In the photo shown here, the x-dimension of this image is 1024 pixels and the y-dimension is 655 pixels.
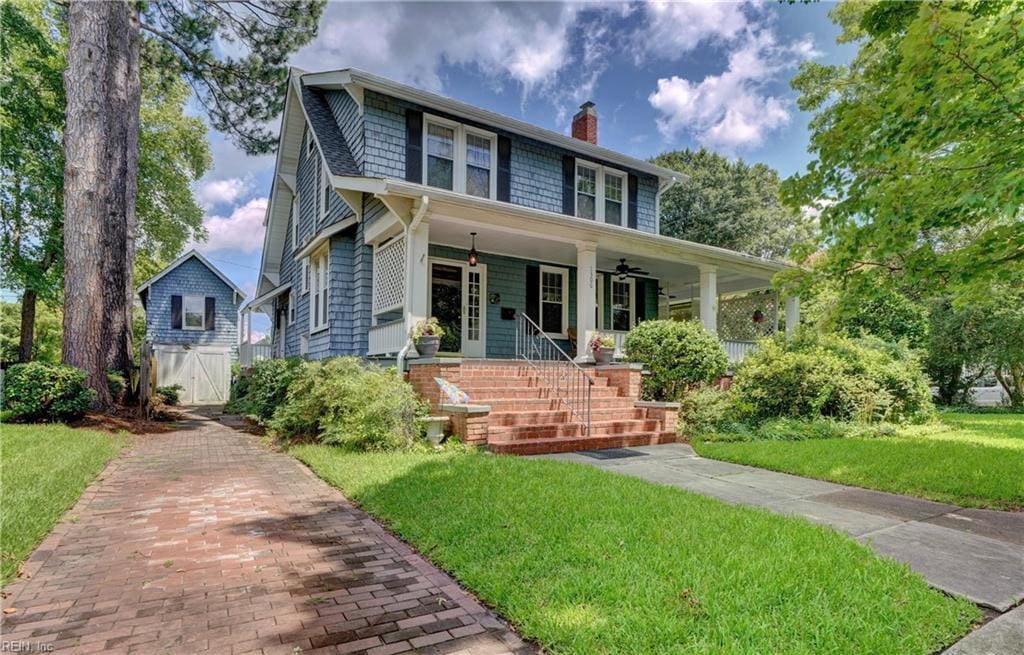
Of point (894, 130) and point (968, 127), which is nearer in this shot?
point (968, 127)

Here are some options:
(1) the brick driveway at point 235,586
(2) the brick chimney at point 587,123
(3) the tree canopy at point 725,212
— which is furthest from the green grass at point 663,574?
(3) the tree canopy at point 725,212

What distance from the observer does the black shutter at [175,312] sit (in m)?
22.8

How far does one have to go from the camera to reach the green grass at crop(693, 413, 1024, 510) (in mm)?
5211

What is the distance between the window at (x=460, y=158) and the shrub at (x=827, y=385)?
272 inches

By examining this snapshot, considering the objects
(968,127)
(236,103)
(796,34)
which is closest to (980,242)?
(968,127)

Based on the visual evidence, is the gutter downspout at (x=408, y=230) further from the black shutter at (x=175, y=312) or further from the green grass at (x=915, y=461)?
the black shutter at (x=175, y=312)

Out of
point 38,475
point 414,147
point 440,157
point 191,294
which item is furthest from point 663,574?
point 191,294

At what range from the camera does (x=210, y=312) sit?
23.5 meters

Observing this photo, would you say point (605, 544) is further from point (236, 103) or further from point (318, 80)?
point (236, 103)

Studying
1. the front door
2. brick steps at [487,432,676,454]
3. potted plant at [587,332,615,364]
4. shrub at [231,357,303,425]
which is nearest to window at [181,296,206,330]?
shrub at [231,357,303,425]

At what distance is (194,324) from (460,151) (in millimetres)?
17317

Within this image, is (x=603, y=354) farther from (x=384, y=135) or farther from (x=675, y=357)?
(x=384, y=135)

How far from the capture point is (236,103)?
1642 cm

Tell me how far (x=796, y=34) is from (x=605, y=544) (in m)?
13.3
